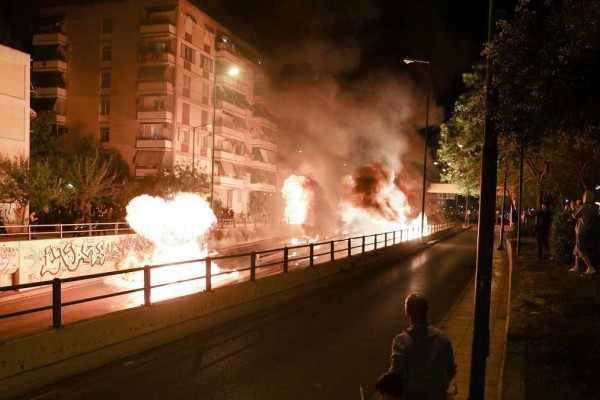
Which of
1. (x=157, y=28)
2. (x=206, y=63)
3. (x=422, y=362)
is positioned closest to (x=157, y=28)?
(x=157, y=28)

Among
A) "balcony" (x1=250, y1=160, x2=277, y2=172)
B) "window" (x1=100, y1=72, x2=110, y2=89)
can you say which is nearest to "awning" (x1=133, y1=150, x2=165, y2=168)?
"window" (x1=100, y1=72, x2=110, y2=89)

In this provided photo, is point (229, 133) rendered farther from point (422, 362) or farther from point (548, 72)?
point (422, 362)

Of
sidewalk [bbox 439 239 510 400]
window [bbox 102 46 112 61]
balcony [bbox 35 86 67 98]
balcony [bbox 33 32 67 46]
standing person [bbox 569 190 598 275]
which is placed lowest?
sidewalk [bbox 439 239 510 400]

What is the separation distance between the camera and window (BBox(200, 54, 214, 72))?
5078 cm

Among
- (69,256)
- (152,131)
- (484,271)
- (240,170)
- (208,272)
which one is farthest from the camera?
(240,170)

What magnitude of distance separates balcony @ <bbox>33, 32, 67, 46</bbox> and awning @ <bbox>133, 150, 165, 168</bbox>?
13.2m

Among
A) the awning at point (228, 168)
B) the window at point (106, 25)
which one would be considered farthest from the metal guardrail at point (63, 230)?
the window at point (106, 25)

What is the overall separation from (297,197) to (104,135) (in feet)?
63.2

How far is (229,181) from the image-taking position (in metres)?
52.7

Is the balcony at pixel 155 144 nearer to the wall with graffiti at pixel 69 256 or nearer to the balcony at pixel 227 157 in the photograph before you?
the balcony at pixel 227 157

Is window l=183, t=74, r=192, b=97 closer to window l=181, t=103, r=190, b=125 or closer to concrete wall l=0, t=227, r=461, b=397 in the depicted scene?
window l=181, t=103, r=190, b=125

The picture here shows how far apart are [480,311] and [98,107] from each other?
48.7m

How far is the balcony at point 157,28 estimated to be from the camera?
45500 millimetres

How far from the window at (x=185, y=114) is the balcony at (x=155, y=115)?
5.81ft
